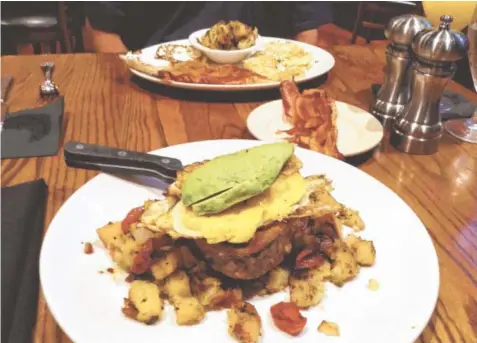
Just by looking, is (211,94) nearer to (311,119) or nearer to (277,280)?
(311,119)

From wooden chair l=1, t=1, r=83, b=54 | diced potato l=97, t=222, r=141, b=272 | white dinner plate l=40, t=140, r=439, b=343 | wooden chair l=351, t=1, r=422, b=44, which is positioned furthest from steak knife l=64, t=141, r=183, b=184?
wooden chair l=351, t=1, r=422, b=44

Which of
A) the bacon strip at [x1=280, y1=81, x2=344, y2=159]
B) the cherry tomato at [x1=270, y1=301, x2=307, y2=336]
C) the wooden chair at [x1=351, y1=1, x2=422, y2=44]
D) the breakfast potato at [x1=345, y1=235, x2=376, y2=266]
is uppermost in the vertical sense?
the breakfast potato at [x1=345, y1=235, x2=376, y2=266]

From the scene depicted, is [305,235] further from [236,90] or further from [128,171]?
[236,90]

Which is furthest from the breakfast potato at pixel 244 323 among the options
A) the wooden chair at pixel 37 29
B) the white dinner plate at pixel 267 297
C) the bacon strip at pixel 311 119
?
the wooden chair at pixel 37 29

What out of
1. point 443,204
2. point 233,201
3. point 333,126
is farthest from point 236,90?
point 233,201

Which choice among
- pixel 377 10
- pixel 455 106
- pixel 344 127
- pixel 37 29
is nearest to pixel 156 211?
pixel 344 127

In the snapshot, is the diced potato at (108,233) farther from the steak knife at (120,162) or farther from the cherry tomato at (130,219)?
the steak knife at (120,162)

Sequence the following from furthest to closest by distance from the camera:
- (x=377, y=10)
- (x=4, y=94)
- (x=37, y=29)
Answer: (x=377, y=10) < (x=37, y=29) < (x=4, y=94)

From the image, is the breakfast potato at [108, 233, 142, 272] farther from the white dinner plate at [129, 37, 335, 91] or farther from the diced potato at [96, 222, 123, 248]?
the white dinner plate at [129, 37, 335, 91]
